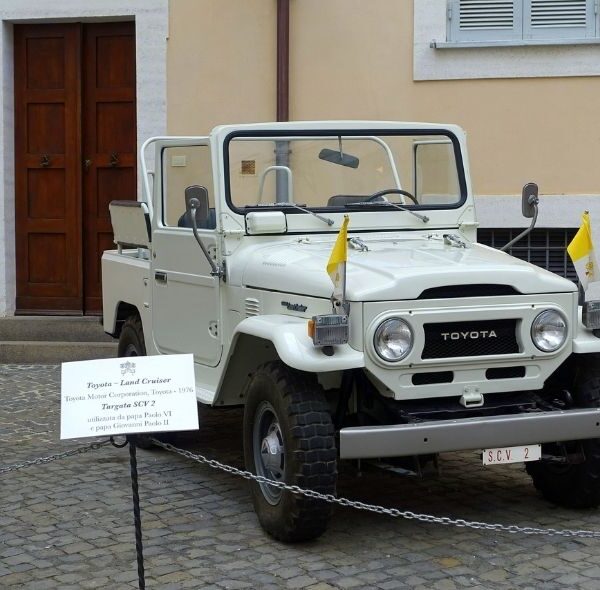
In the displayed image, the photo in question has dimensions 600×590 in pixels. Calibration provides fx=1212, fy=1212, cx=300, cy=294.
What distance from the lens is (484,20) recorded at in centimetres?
1034

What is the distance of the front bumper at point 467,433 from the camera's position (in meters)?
5.16

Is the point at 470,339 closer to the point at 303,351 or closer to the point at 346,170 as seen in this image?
the point at 303,351

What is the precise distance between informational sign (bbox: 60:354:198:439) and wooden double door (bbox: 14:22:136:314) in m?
6.77

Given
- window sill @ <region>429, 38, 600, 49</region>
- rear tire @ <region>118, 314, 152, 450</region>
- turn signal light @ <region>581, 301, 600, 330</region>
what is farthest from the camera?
window sill @ <region>429, 38, 600, 49</region>

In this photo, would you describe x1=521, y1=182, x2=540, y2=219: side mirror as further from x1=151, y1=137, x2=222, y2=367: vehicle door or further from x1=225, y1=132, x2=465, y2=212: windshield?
x1=151, y1=137, x2=222, y2=367: vehicle door

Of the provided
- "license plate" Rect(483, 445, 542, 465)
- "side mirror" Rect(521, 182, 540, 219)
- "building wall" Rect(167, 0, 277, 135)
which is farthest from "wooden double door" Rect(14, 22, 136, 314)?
"license plate" Rect(483, 445, 542, 465)

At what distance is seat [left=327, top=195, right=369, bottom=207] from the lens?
22.4 ft

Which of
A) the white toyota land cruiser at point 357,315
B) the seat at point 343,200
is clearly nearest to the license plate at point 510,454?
the white toyota land cruiser at point 357,315

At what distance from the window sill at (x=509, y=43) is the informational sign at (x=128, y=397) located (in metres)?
6.21

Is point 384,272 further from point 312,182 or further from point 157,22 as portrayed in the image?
point 157,22

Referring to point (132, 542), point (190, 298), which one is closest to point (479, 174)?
point (190, 298)

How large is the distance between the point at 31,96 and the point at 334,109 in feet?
9.67

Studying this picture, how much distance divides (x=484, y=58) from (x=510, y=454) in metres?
5.52

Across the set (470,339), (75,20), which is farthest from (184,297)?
(75,20)
